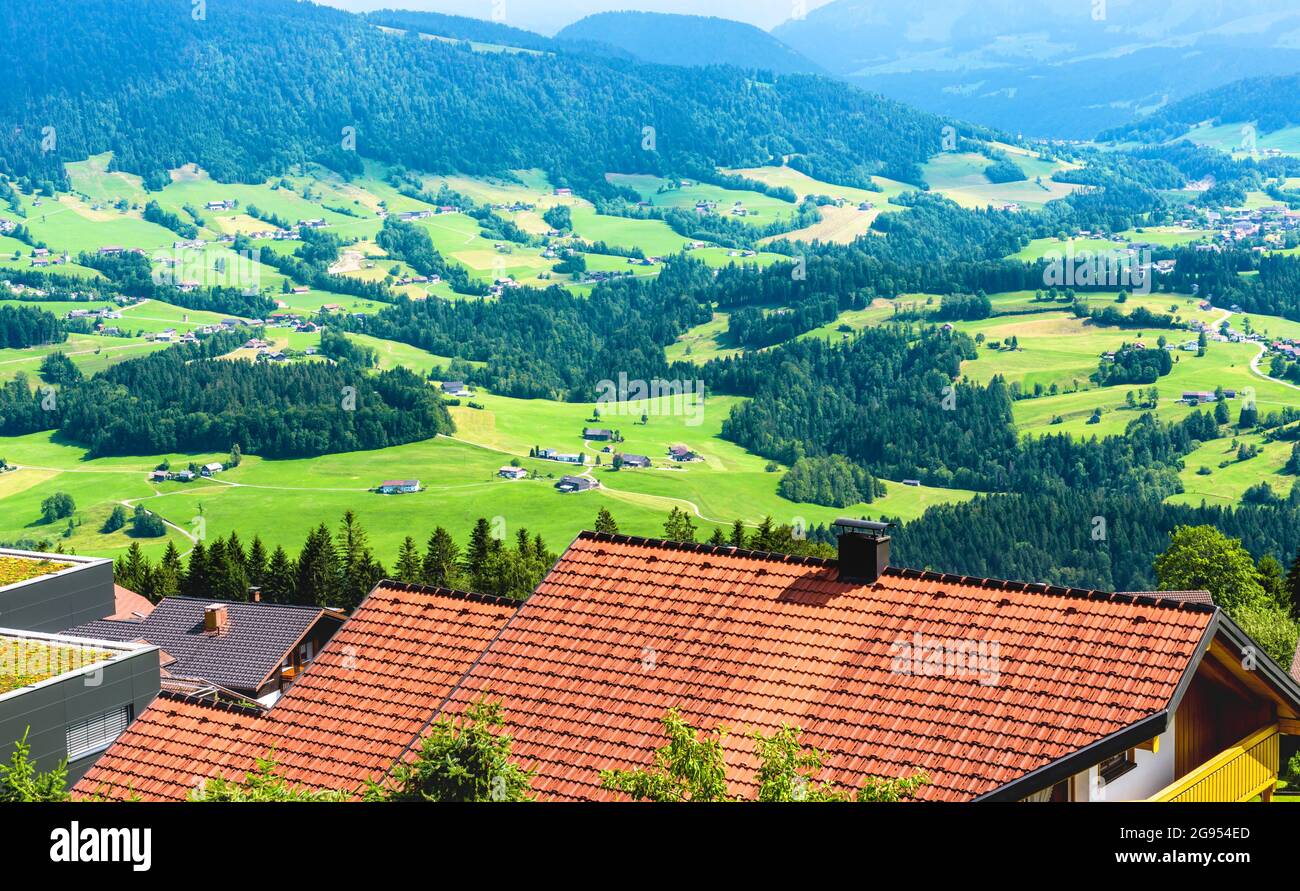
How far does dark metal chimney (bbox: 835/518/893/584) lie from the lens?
25.8 metres

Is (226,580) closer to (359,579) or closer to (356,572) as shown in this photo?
(356,572)

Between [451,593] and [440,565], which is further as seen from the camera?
[440,565]

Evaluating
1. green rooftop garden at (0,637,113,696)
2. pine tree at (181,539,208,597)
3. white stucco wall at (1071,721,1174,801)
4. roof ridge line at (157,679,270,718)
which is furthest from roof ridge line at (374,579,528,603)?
pine tree at (181,539,208,597)

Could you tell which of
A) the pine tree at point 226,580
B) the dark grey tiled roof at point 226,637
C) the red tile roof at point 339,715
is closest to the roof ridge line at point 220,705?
the red tile roof at point 339,715

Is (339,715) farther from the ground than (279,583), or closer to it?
farther from the ground

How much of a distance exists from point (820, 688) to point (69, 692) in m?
39.3

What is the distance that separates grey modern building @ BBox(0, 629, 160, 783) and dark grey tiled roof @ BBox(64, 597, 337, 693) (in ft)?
99.0

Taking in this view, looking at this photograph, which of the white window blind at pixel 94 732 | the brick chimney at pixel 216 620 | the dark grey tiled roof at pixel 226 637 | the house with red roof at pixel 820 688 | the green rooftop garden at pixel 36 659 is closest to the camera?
the house with red roof at pixel 820 688

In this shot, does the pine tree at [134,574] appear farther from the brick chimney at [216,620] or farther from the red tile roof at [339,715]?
the red tile roof at [339,715]

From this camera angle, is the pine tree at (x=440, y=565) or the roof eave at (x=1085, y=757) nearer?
the roof eave at (x=1085, y=757)

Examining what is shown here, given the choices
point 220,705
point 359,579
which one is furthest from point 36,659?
point 359,579

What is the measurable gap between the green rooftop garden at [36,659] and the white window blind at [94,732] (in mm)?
1979

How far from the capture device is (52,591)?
73.8 m

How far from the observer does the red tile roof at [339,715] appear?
93.9 feet
